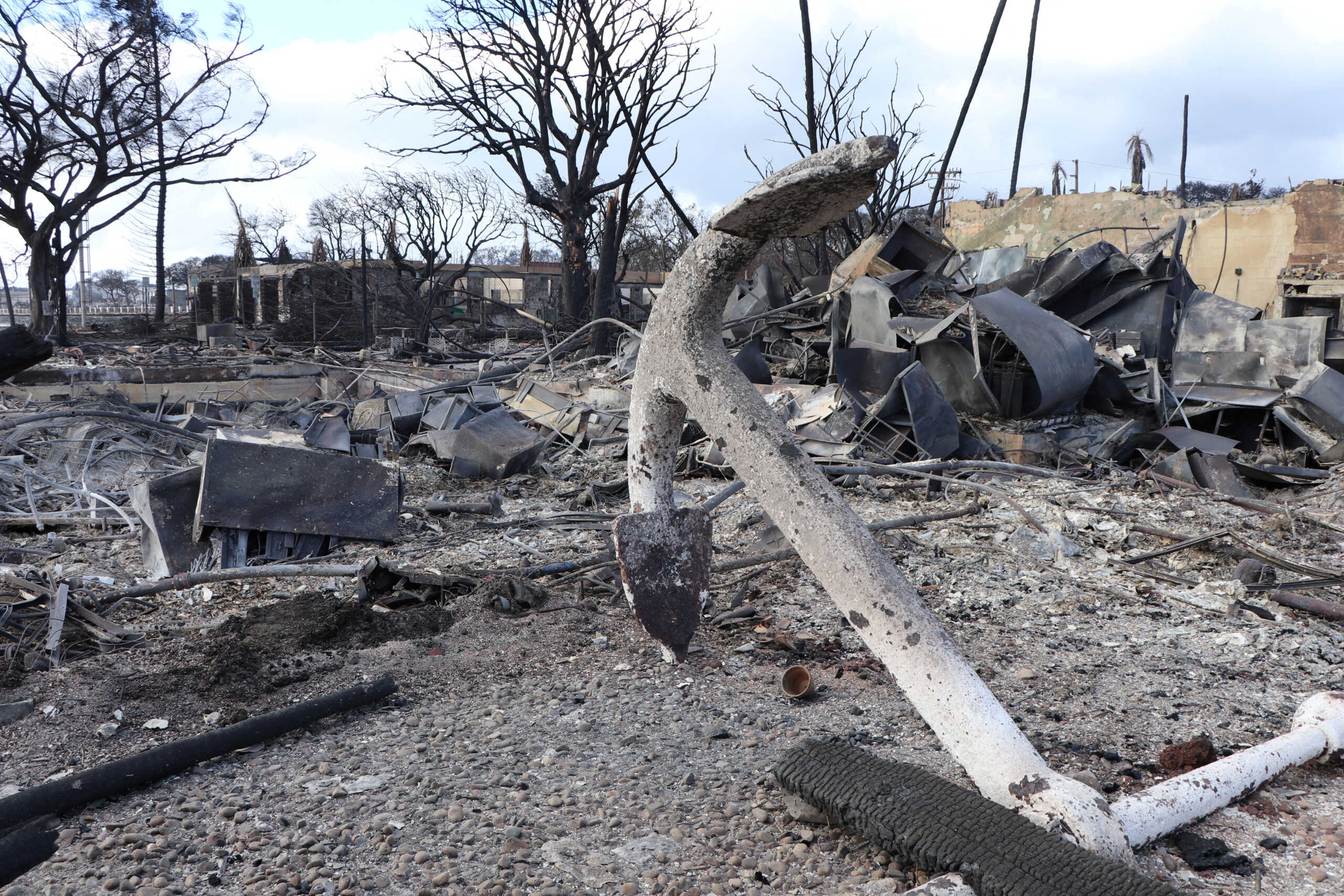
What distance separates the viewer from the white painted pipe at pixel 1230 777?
1.79 m

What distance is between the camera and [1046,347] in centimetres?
678

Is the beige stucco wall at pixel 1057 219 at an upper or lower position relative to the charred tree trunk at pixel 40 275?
upper

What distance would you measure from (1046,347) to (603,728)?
18.4 feet

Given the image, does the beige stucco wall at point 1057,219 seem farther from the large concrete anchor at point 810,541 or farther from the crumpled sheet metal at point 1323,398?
the large concrete anchor at point 810,541

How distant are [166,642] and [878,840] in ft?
8.83

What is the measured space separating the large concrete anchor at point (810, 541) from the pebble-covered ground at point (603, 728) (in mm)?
140

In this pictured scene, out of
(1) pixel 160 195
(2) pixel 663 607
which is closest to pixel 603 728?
(2) pixel 663 607

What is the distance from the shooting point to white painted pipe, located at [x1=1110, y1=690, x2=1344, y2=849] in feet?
5.87

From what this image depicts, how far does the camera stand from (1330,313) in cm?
1669

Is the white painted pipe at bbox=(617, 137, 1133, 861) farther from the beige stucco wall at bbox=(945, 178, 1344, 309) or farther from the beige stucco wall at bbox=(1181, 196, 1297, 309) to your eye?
the beige stucco wall at bbox=(1181, 196, 1297, 309)

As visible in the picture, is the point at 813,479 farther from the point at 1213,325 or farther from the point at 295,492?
the point at 1213,325

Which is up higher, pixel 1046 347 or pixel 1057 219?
pixel 1057 219

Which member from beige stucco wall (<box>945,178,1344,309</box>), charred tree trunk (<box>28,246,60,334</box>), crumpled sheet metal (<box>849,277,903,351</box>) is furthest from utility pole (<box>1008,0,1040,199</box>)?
charred tree trunk (<box>28,246,60,334</box>)

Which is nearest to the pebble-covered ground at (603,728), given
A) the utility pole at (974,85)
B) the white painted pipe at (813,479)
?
the white painted pipe at (813,479)
